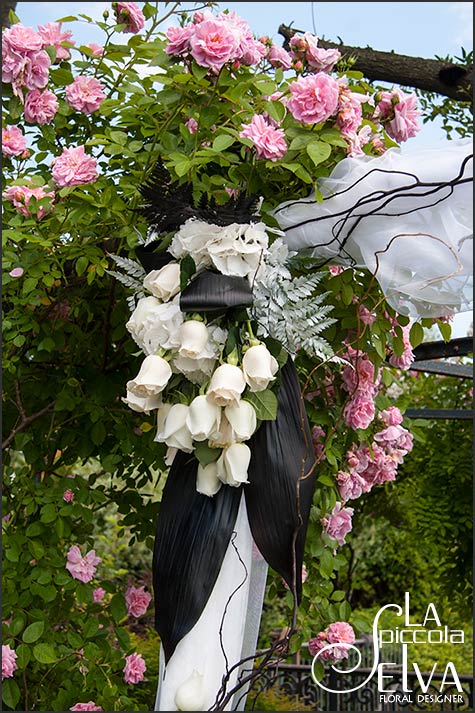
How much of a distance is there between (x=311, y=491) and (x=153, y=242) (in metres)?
0.61

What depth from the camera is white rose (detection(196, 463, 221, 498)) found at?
1540mm

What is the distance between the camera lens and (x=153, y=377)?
4.85ft

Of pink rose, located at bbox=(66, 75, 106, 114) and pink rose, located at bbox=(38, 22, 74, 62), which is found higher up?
pink rose, located at bbox=(38, 22, 74, 62)

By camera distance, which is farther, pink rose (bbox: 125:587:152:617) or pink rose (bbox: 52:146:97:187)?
pink rose (bbox: 125:587:152:617)

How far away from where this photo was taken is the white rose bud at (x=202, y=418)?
1.45 m

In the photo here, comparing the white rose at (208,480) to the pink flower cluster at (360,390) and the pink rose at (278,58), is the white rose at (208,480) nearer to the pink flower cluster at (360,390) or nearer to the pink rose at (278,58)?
the pink flower cluster at (360,390)

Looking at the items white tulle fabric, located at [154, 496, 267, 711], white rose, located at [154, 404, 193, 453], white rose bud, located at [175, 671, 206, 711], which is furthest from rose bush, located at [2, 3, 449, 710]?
white rose bud, located at [175, 671, 206, 711]

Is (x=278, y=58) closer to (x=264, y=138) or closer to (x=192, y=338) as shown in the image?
(x=264, y=138)

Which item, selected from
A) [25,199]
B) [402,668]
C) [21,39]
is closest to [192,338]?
[25,199]

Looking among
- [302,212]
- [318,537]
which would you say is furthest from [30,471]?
[302,212]

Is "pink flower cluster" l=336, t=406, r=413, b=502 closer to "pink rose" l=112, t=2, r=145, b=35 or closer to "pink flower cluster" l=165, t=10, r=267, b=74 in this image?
"pink flower cluster" l=165, t=10, r=267, b=74

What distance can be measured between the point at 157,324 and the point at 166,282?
96 millimetres

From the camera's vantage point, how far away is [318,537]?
2258mm

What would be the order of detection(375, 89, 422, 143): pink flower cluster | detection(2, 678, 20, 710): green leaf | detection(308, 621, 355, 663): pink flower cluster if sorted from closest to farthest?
detection(375, 89, 422, 143): pink flower cluster, detection(2, 678, 20, 710): green leaf, detection(308, 621, 355, 663): pink flower cluster
